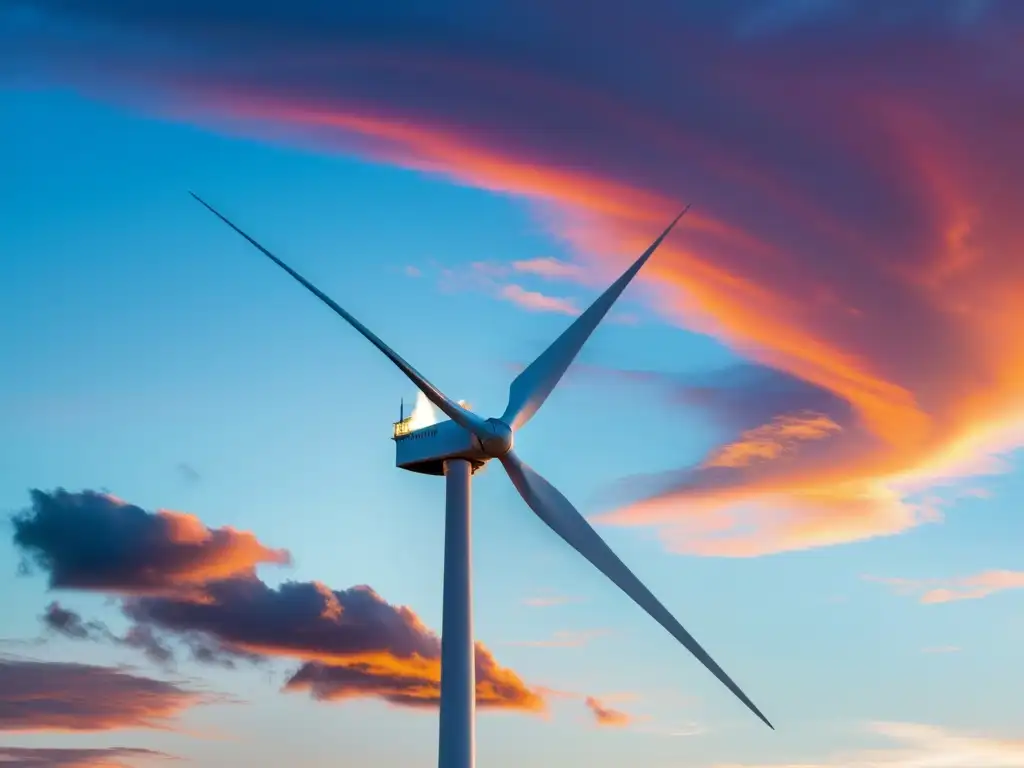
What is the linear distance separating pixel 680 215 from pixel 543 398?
12.8 metres

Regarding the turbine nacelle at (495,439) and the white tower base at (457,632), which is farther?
the turbine nacelle at (495,439)

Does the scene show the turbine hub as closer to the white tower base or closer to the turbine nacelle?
the turbine nacelle

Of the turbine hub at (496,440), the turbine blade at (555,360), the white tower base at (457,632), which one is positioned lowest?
the white tower base at (457,632)

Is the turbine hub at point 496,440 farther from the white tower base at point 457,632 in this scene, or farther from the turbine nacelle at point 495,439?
the white tower base at point 457,632

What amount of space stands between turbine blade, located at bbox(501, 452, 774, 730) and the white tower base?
2827mm

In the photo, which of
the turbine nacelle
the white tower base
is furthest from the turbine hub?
the white tower base

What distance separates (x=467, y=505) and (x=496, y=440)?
3848mm

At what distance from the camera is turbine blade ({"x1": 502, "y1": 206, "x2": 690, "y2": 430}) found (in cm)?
5998

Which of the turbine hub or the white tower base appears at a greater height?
the turbine hub

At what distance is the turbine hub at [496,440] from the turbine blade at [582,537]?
2.35 ft

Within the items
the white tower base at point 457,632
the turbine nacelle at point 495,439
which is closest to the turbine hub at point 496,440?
the turbine nacelle at point 495,439

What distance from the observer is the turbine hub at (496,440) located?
56.2 metres

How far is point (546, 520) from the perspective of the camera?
57.2 meters

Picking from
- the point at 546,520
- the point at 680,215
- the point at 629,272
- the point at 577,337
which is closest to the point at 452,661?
the point at 546,520
